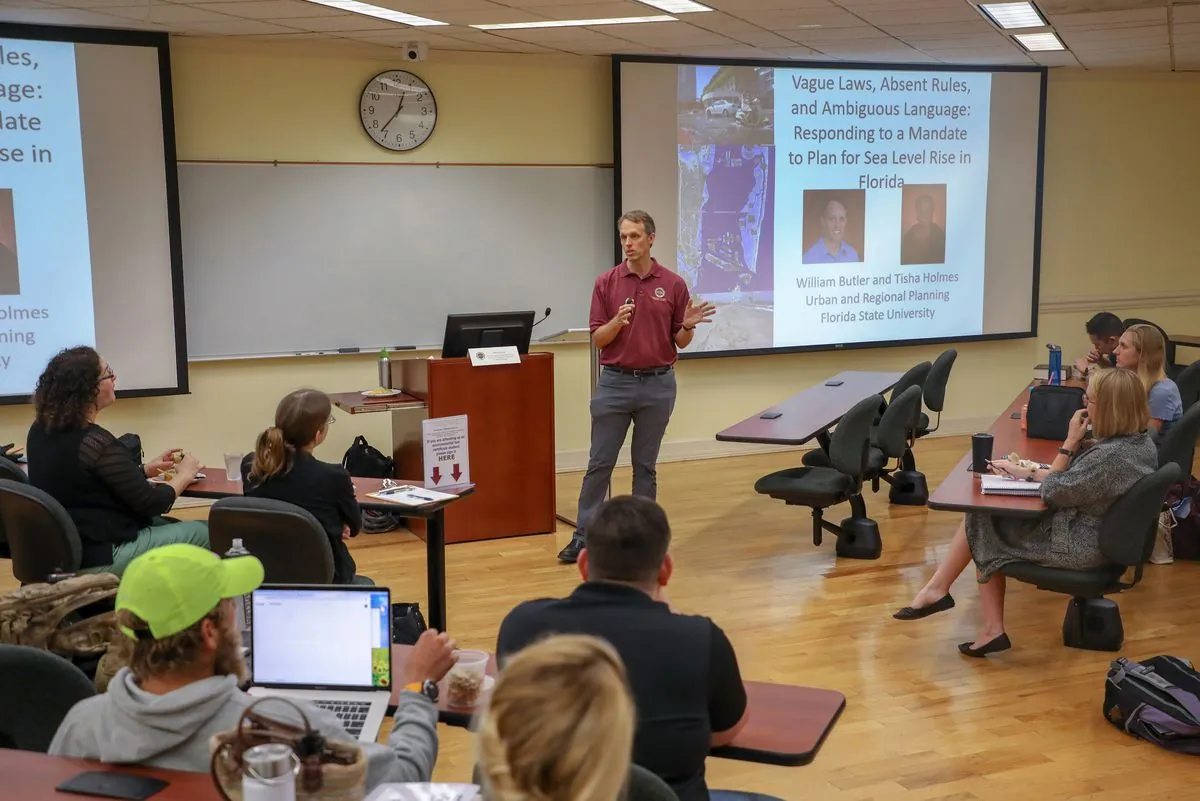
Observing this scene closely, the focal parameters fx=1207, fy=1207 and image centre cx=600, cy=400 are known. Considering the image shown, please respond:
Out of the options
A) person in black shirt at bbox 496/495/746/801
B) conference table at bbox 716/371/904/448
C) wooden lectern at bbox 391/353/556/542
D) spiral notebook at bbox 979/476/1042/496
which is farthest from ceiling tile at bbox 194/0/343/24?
person in black shirt at bbox 496/495/746/801

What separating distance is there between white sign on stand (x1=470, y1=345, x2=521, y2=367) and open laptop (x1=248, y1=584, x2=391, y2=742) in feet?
12.3

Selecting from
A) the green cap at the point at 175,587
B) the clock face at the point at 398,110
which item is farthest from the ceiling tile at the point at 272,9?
the green cap at the point at 175,587

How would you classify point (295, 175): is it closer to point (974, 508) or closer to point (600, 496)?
point (600, 496)

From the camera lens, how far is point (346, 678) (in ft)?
8.82

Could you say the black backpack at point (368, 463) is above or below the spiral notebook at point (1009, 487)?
below

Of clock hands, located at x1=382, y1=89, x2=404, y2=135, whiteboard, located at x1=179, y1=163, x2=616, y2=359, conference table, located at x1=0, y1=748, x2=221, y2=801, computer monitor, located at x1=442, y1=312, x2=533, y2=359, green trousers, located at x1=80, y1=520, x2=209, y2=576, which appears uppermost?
clock hands, located at x1=382, y1=89, x2=404, y2=135

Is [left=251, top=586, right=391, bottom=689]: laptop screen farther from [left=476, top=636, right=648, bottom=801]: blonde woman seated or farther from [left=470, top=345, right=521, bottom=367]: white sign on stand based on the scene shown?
[left=470, top=345, right=521, bottom=367]: white sign on stand

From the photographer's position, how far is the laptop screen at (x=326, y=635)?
2.66 m

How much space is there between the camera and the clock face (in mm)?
7645

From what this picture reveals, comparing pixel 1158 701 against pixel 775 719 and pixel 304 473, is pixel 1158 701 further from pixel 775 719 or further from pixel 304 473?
pixel 304 473

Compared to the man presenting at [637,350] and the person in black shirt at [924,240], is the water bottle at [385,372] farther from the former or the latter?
the person in black shirt at [924,240]

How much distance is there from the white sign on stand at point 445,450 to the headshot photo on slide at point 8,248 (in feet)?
10.3

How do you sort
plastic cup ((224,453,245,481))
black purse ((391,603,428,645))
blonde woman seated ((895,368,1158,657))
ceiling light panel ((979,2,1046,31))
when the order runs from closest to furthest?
black purse ((391,603,428,645)) → blonde woman seated ((895,368,1158,657)) → plastic cup ((224,453,245,481)) → ceiling light panel ((979,2,1046,31))

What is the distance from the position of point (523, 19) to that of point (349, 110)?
1.55 m
